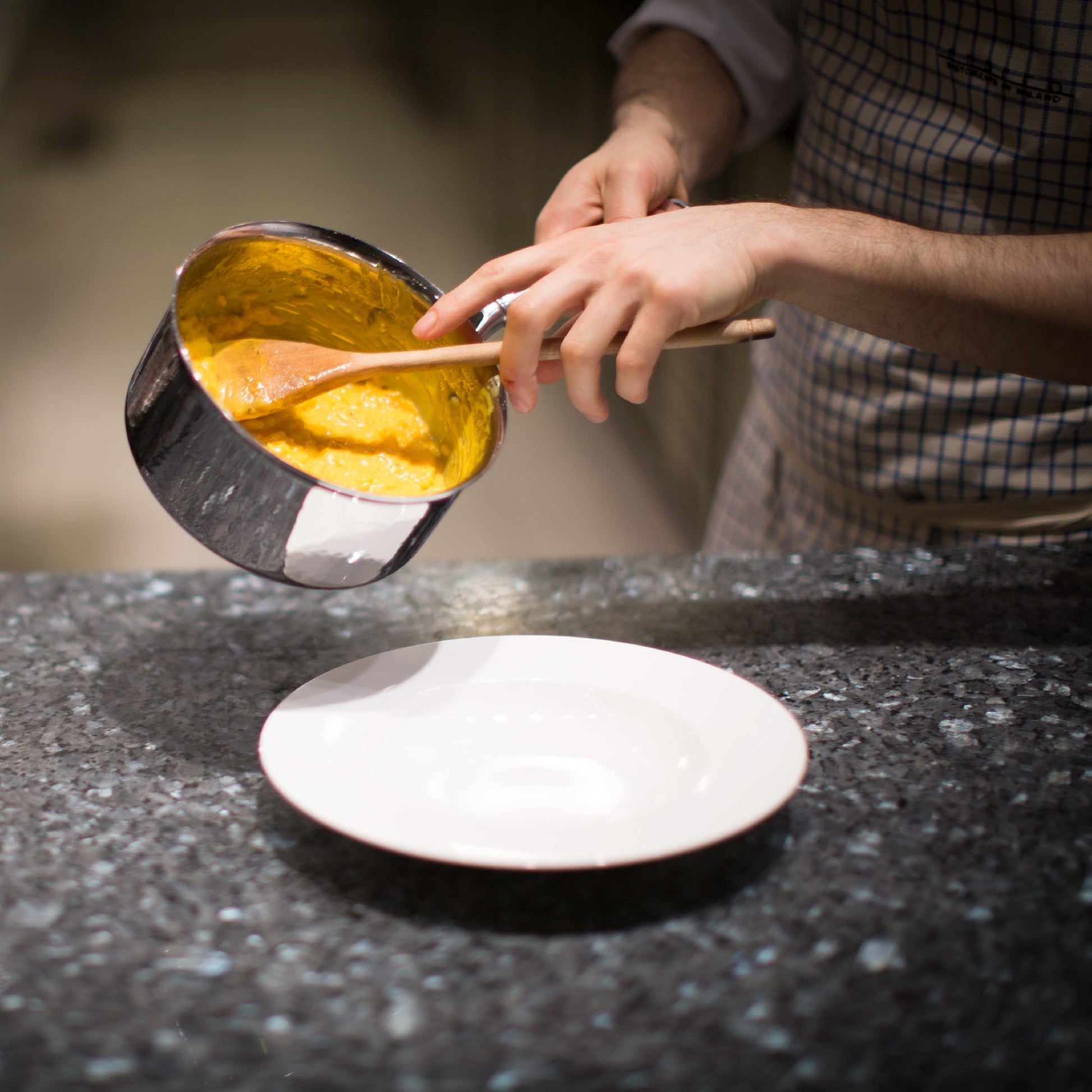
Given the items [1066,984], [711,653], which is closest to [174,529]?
[711,653]

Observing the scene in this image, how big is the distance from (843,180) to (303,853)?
0.86 metres

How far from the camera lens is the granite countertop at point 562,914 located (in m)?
0.39

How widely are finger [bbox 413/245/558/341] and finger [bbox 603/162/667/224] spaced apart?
0.50ft

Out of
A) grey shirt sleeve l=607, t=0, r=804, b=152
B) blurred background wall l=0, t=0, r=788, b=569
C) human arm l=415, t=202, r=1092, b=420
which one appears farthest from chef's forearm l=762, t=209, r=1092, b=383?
blurred background wall l=0, t=0, r=788, b=569

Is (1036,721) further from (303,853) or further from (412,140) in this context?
(412,140)

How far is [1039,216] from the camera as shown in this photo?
913mm

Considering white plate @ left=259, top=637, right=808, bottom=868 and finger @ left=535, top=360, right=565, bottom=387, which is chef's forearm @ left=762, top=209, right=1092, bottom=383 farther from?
white plate @ left=259, top=637, right=808, bottom=868

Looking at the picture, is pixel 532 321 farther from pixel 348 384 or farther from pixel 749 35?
pixel 749 35

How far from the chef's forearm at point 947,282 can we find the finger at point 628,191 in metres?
0.15

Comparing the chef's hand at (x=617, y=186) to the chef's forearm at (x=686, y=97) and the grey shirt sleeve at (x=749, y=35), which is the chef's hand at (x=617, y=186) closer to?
the chef's forearm at (x=686, y=97)

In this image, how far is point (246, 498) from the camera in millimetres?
565

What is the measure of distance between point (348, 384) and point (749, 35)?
754mm

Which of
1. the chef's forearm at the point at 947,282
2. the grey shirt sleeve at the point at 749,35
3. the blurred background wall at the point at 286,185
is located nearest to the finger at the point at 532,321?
the chef's forearm at the point at 947,282

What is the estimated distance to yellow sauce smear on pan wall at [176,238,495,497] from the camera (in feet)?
2.25
